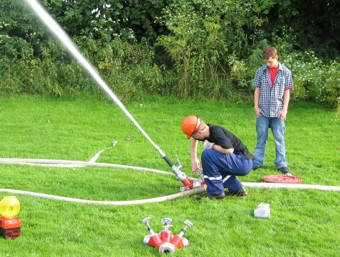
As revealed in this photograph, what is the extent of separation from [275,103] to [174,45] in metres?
4.99

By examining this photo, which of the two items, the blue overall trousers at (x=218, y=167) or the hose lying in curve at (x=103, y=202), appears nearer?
the hose lying in curve at (x=103, y=202)

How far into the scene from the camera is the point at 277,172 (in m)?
7.11

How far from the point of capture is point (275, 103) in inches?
280

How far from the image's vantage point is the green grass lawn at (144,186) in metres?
4.62

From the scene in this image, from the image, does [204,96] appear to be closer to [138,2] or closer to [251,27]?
[251,27]

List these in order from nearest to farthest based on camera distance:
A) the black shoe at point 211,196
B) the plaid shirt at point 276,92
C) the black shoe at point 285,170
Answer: the black shoe at point 211,196 < the black shoe at point 285,170 < the plaid shirt at point 276,92

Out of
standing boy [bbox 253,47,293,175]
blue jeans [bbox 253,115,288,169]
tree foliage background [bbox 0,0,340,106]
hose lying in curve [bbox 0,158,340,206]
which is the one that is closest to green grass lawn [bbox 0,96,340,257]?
hose lying in curve [bbox 0,158,340,206]

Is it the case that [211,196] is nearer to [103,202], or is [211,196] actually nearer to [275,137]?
[103,202]

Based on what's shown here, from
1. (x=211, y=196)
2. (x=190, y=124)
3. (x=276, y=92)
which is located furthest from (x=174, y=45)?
(x=211, y=196)

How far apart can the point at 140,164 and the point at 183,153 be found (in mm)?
817

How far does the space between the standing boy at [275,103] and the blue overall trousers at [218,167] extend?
4.27ft

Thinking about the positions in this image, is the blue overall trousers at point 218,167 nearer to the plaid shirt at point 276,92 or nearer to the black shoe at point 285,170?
the black shoe at point 285,170

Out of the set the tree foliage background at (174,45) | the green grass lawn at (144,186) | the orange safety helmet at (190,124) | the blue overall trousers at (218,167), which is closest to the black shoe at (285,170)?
the green grass lawn at (144,186)

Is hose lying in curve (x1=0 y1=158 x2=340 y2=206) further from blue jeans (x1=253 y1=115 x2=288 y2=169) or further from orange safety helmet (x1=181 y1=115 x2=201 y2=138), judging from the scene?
blue jeans (x1=253 y1=115 x2=288 y2=169)
